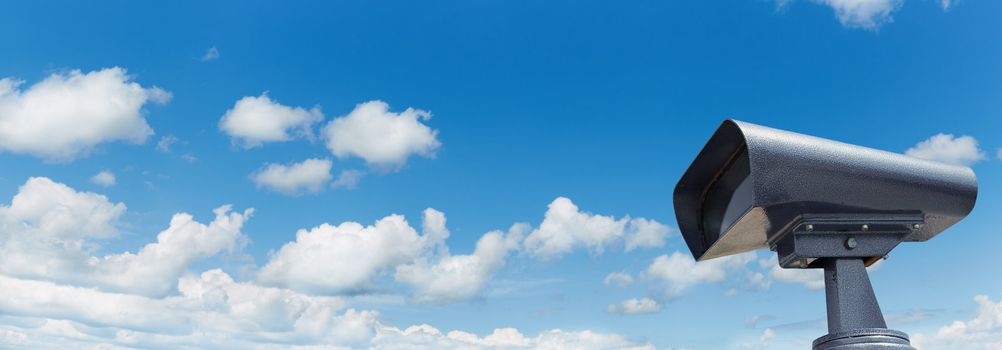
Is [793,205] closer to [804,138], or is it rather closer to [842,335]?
[804,138]

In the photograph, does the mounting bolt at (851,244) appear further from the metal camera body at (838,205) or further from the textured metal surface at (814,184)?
the textured metal surface at (814,184)

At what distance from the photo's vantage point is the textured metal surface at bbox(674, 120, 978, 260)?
474 centimetres

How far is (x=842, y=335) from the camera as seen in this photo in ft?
15.6

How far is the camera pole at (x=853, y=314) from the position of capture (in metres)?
4.68

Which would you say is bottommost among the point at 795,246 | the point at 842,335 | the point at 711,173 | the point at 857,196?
the point at 842,335

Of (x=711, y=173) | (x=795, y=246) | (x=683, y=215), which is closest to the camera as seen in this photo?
(x=795, y=246)

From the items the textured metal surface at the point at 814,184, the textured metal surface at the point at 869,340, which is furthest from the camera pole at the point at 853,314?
the textured metal surface at the point at 814,184

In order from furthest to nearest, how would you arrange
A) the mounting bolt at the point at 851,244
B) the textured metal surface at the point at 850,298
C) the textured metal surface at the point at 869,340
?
the mounting bolt at the point at 851,244 → the textured metal surface at the point at 850,298 → the textured metal surface at the point at 869,340

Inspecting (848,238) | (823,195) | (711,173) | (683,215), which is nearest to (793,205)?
(823,195)

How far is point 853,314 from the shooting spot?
4875 millimetres

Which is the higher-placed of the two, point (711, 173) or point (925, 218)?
point (711, 173)

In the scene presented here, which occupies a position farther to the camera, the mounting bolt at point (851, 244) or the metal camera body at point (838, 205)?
the mounting bolt at point (851, 244)

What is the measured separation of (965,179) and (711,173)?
5.35ft

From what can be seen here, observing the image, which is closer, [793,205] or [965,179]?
[793,205]
